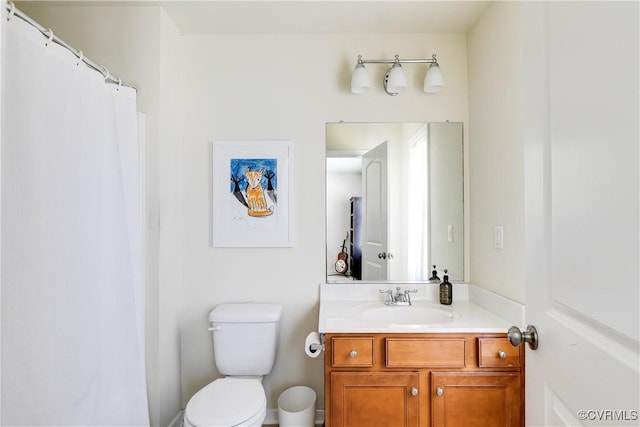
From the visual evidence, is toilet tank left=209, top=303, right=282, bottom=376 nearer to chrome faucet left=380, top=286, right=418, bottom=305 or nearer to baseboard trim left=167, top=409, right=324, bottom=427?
baseboard trim left=167, top=409, right=324, bottom=427

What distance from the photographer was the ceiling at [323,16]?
1799 millimetres

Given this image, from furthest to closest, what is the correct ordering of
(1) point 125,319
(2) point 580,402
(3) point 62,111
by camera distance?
(1) point 125,319
(3) point 62,111
(2) point 580,402

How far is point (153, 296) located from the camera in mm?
1795

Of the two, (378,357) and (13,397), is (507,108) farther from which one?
(13,397)

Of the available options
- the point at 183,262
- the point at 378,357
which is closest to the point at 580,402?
the point at 378,357

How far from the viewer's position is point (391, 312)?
1872mm

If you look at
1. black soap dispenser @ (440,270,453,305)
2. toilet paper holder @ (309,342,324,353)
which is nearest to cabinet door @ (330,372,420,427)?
toilet paper holder @ (309,342,324,353)

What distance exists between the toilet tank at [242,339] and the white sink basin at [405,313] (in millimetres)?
520

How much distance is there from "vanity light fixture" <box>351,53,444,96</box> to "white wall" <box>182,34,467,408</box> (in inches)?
3.8

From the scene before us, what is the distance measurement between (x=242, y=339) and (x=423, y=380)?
3.13 ft

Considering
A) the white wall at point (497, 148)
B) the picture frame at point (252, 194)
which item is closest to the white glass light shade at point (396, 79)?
the white wall at point (497, 148)

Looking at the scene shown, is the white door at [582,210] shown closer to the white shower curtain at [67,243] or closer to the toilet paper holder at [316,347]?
the toilet paper holder at [316,347]

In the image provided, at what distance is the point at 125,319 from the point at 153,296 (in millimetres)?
366

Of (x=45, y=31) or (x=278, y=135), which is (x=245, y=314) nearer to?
(x=278, y=135)
